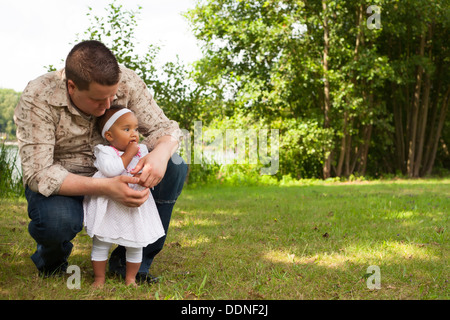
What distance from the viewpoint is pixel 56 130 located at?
236cm

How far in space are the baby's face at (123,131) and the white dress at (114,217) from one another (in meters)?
0.06

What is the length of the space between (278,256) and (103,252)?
1238mm

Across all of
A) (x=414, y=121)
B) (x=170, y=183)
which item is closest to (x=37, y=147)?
(x=170, y=183)

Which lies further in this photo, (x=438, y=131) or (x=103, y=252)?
(x=438, y=131)

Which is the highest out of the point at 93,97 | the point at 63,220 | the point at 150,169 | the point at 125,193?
the point at 93,97

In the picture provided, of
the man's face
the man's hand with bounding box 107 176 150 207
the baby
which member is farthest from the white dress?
the man's face

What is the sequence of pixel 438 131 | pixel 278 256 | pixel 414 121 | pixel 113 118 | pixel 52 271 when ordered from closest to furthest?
pixel 113 118, pixel 52 271, pixel 278 256, pixel 414 121, pixel 438 131

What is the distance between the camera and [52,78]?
7.83 feet

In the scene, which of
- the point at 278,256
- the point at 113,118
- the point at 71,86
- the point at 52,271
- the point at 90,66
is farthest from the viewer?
the point at 278,256

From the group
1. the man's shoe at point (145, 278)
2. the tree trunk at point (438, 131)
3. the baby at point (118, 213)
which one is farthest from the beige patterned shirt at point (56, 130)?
the tree trunk at point (438, 131)

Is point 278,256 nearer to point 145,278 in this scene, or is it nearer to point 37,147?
point 145,278

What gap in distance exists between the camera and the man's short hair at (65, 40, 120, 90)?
7.10 ft

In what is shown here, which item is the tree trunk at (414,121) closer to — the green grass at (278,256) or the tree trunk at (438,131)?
the tree trunk at (438,131)
